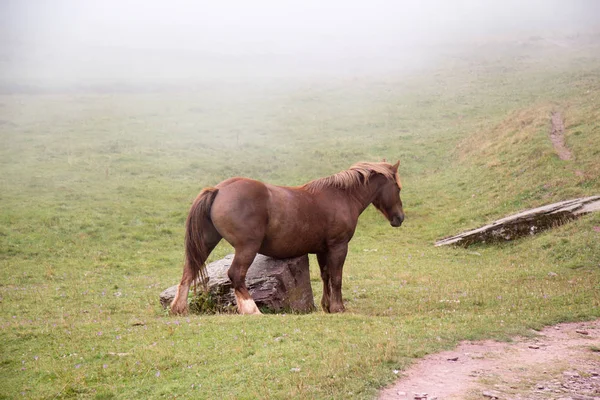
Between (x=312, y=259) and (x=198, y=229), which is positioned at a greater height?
(x=198, y=229)

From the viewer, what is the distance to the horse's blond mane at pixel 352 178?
1298 cm

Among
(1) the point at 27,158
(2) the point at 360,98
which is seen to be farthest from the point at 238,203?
(2) the point at 360,98

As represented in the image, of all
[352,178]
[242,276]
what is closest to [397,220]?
[352,178]

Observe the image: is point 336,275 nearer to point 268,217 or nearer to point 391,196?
point 268,217

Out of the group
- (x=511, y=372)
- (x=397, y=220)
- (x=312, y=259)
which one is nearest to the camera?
(x=511, y=372)

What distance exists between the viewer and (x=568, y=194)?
2312cm

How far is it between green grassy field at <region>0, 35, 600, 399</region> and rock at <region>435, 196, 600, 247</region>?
76 cm

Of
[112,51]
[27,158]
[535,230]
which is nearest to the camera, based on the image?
[535,230]

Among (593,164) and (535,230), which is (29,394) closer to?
(535,230)

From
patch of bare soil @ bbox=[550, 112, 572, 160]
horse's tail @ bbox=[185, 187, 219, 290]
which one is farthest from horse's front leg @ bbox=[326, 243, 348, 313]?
patch of bare soil @ bbox=[550, 112, 572, 160]

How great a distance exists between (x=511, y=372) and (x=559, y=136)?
1090 inches

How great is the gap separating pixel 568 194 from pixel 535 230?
→ 12.8 feet

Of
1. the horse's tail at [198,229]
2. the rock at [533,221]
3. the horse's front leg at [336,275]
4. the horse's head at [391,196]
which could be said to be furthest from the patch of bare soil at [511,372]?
the rock at [533,221]

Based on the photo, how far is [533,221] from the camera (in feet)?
67.6
